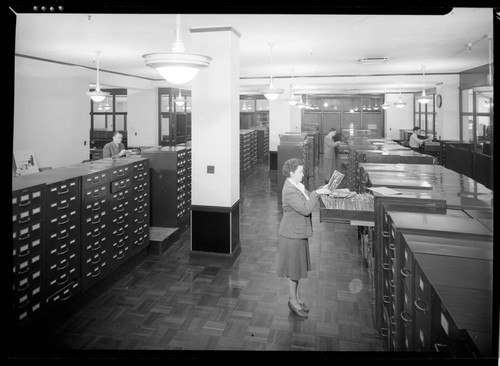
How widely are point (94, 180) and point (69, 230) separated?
558 millimetres

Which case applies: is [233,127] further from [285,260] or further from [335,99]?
[335,99]

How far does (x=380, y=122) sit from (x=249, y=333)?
1620 cm

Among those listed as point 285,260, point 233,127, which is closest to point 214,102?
point 233,127

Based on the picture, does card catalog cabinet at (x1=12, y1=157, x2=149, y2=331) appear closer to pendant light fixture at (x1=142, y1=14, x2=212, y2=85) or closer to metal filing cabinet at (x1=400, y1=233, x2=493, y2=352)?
pendant light fixture at (x1=142, y1=14, x2=212, y2=85)

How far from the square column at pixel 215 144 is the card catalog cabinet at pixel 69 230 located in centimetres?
A: 70

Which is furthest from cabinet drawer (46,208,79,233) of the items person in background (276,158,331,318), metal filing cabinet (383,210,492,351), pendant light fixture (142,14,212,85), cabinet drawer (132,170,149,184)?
metal filing cabinet (383,210,492,351)

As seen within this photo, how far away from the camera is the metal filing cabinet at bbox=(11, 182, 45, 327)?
279 centimetres

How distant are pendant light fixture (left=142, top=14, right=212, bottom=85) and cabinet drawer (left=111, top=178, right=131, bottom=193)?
1.98 meters

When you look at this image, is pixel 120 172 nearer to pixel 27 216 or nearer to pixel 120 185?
pixel 120 185

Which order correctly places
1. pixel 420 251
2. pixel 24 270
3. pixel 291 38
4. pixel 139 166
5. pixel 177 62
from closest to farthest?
pixel 420 251 < pixel 177 62 < pixel 24 270 < pixel 139 166 < pixel 291 38

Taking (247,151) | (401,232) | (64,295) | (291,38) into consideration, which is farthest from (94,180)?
(247,151)

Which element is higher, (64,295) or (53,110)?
(53,110)

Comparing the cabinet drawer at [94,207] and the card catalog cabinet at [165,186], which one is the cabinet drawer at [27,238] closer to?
the cabinet drawer at [94,207]

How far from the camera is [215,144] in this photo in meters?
4.57
